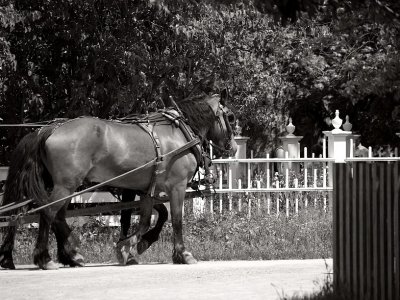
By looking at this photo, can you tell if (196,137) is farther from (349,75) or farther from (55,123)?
(349,75)

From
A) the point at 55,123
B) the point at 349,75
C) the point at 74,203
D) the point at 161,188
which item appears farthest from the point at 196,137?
the point at 349,75

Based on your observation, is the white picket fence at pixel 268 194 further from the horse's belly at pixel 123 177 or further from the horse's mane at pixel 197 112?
the horse's belly at pixel 123 177

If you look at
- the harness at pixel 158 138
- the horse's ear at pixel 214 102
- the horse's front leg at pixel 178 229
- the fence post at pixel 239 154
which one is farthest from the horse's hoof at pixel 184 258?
the fence post at pixel 239 154

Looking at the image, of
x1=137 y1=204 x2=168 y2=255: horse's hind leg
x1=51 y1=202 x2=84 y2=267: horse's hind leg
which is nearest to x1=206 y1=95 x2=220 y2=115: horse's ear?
Answer: x1=137 y1=204 x2=168 y2=255: horse's hind leg

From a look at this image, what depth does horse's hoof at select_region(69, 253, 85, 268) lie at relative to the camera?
14.8 meters

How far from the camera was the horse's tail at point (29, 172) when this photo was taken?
568 inches

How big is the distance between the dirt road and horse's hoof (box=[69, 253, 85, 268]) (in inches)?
5.4

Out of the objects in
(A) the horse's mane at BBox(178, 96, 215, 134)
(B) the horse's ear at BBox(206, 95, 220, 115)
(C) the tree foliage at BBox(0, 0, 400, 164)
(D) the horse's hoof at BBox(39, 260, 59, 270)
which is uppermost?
(C) the tree foliage at BBox(0, 0, 400, 164)

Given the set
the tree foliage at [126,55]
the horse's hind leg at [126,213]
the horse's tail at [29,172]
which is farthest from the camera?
the tree foliage at [126,55]

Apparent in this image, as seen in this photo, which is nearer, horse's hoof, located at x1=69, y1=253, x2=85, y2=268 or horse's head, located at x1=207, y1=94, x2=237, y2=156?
horse's hoof, located at x1=69, y1=253, x2=85, y2=268

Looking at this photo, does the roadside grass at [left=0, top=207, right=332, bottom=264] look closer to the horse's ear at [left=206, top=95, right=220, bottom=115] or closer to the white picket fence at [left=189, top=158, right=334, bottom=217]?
the white picket fence at [left=189, top=158, right=334, bottom=217]

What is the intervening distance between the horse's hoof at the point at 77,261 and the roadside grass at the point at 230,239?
908 mm

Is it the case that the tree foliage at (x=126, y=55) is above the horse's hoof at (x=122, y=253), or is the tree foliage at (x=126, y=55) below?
above

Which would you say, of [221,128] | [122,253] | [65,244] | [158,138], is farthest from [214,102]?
[65,244]
